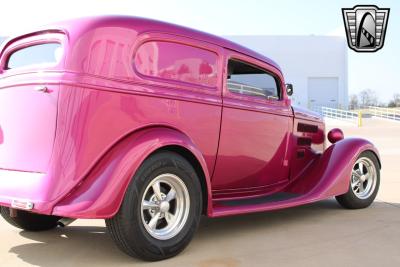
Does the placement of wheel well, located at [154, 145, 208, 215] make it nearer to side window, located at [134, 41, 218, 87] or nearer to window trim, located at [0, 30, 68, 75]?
side window, located at [134, 41, 218, 87]

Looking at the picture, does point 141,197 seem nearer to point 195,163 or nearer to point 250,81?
point 195,163

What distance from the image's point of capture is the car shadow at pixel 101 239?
3.66 metres

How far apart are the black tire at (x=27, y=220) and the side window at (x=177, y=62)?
181cm

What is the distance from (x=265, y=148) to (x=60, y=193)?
91.4 inches

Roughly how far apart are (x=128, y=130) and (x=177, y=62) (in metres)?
0.82

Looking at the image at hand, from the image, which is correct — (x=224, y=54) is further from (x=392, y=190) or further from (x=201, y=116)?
(x=392, y=190)

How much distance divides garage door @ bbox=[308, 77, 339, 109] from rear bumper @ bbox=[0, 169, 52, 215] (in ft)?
144

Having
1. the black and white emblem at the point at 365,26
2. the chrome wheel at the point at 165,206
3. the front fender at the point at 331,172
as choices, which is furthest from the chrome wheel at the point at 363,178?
the black and white emblem at the point at 365,26

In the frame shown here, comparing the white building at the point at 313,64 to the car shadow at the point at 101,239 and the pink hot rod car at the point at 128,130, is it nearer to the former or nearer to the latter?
the car shadow at the point at 101,239

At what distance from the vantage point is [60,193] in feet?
10.9

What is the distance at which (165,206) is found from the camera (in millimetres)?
3648

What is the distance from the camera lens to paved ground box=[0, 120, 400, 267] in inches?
143

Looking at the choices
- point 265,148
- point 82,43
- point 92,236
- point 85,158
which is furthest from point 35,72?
point 265,148

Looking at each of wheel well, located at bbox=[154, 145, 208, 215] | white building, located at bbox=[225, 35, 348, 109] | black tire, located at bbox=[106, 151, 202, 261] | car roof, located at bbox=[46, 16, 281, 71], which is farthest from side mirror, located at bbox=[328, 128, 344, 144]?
white building, located at bbox=[225, 35, 348, 109]
